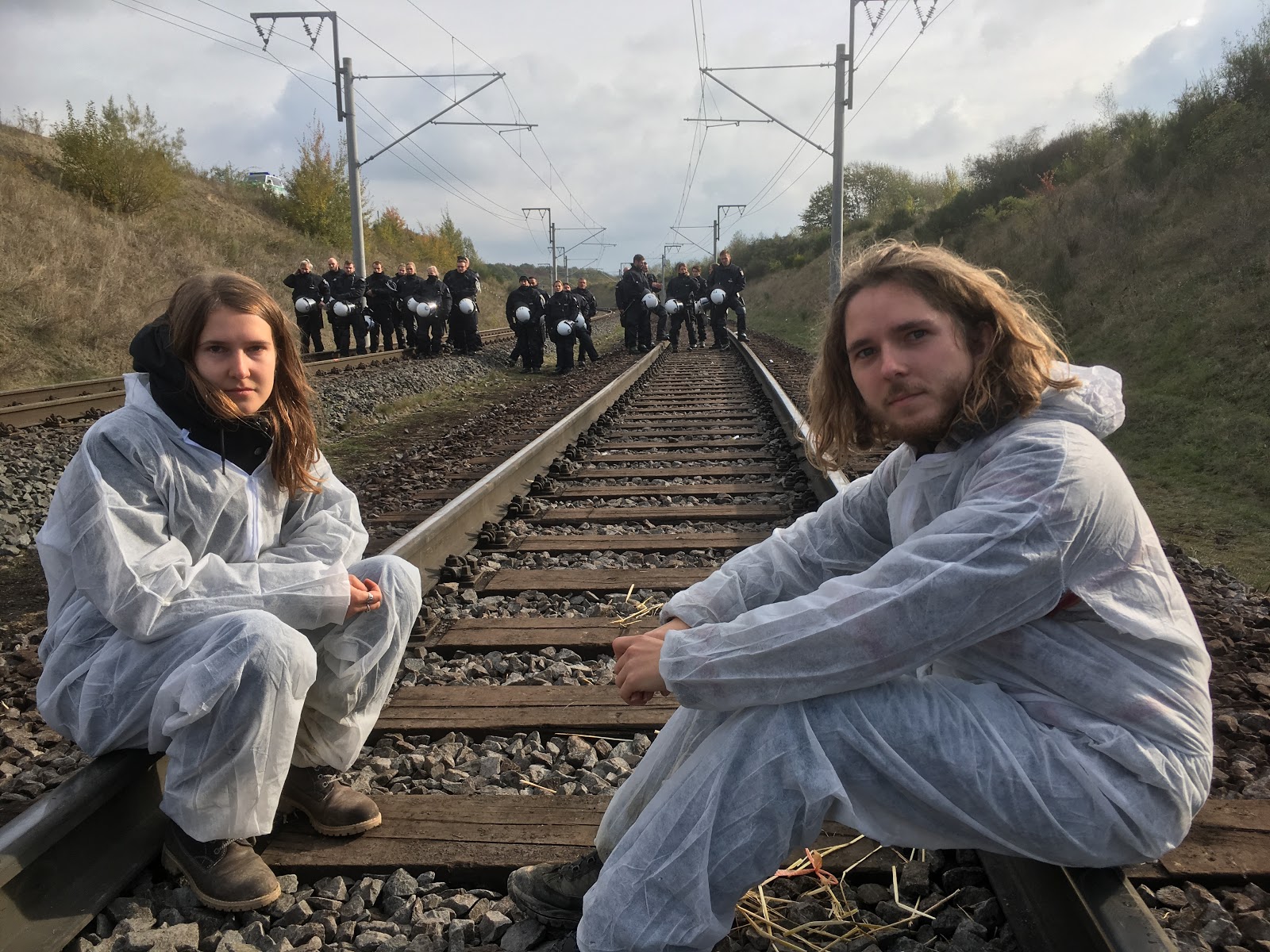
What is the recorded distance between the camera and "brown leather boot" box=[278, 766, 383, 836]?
2.19 meters

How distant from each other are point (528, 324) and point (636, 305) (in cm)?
392

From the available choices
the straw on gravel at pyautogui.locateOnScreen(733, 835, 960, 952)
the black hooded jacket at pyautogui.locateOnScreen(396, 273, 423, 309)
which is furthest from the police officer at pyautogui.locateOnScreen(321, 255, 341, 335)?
the straw on gravel at pyautogui.locateOnScreen(733, 835, 960, 952)

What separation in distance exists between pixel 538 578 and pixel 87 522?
7.82ft

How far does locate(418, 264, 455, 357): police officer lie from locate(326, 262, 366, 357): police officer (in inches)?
52.3

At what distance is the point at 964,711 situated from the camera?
1525 mm

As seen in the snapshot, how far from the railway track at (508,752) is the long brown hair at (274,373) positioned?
0.74 meters

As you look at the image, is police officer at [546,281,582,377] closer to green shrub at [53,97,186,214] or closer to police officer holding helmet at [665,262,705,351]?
police officer holding helmet at [665,262,705,351]

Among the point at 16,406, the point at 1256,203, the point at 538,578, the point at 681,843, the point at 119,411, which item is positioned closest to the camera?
the point at 681,843

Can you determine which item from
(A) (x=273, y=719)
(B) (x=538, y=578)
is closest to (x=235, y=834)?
(A) (x=273, y=719)

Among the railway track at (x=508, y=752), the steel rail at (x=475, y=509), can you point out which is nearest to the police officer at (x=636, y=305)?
the steel rail at (x=475, y=509)

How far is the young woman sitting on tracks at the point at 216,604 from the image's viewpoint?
6.14 ft

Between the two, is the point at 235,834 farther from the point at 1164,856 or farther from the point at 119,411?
the point at 1164,856

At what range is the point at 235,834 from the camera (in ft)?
6.28

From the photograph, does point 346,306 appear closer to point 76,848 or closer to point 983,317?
point 76,848
